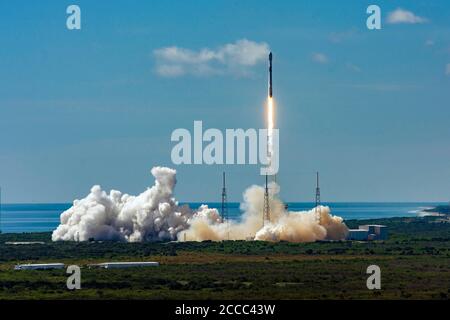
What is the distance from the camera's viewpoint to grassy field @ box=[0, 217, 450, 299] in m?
99.6

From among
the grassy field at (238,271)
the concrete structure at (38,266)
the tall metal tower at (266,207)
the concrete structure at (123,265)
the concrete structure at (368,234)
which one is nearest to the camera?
the grassy field at (238,271)

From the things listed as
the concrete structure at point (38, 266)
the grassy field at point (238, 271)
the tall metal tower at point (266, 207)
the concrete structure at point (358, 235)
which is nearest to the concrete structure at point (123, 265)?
the grassy field at point (238, 271)

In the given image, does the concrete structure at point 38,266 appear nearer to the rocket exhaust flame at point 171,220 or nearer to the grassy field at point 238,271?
the grassy field at point 238,271

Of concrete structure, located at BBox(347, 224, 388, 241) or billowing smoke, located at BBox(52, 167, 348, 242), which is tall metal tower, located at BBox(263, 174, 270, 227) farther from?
concrete structure, located at BBox(347, 224, 388, 241)

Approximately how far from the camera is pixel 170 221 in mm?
155250

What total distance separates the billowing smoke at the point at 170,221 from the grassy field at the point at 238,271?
128 inches

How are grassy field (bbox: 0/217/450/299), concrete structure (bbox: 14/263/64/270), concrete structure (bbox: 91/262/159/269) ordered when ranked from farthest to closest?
concrete structure (bbox: 91/262/159/269) → concrete structure (bbox: 14/263/64/270) → grassy field (bbox: 0/217/450/299)

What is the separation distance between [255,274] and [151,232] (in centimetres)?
4370

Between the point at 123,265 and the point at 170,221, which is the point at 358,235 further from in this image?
the point at 123,265

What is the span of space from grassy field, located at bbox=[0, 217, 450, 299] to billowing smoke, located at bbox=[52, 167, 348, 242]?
3.25 metres

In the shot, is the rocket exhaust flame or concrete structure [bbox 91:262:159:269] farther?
the rocket exhaust flame

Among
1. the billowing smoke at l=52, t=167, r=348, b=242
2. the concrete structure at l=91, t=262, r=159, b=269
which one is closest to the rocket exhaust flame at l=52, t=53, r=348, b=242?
the billowing smoke at l=52, t=167, r=348, b=242

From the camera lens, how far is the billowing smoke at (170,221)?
15112 centimetres
